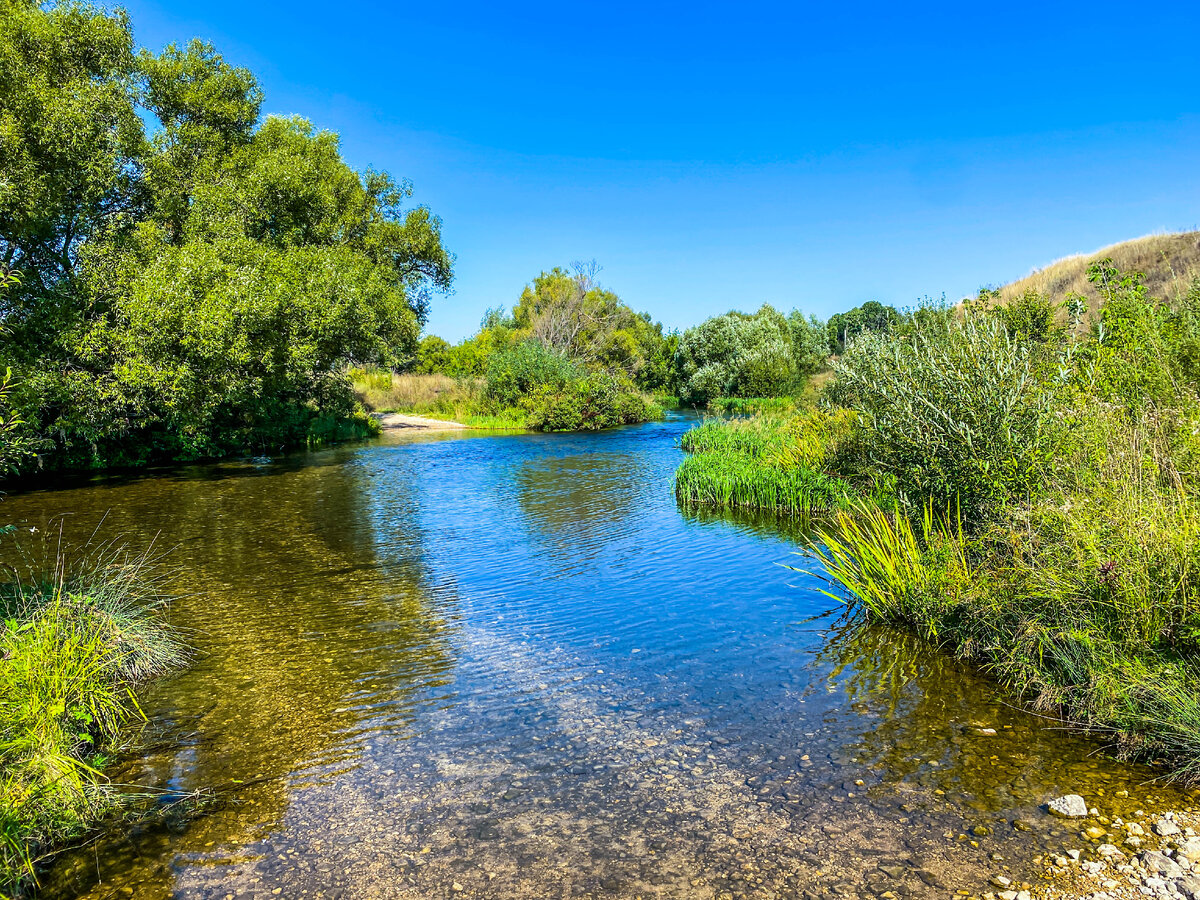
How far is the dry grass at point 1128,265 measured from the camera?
36156 mm

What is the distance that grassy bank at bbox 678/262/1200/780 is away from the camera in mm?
6062

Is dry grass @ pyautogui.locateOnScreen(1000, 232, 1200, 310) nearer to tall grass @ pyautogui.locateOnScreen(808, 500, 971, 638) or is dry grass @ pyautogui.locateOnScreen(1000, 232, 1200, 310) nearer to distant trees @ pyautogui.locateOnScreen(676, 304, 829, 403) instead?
distant trees @ pyautogui.locateOnScreen(676, 304, 829, 403)

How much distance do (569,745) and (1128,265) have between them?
4518cm

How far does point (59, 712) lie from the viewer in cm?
533

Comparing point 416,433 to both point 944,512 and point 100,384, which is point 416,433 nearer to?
point 100,384

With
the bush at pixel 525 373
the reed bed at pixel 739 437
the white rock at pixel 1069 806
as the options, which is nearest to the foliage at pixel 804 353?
the bush at pixel 525 373

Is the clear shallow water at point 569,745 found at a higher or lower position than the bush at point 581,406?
lower

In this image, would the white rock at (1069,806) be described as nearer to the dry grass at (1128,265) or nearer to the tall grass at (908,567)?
the tall grass at (908,567)

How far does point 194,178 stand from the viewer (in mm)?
27156

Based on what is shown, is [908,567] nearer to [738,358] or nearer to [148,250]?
[148,250]

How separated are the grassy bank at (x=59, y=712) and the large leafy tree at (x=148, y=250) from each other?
13.8 m

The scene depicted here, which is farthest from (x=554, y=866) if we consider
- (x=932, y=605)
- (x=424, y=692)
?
(x=932, y=605)

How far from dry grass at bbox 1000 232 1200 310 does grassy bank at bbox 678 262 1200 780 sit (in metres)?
29.0

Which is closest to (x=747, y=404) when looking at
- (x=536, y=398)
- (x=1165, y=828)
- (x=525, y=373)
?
(x=536, y=398)
